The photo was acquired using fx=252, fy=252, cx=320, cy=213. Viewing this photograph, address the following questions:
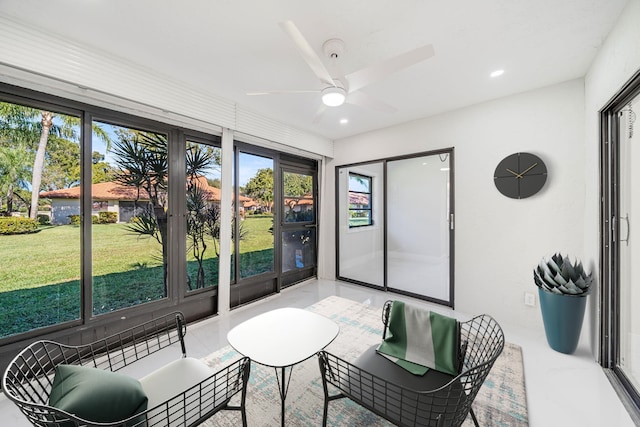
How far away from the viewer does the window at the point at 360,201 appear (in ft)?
14.5

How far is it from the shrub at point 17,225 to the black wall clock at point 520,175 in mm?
4542

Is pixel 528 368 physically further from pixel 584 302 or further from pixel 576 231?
pixel 576 231

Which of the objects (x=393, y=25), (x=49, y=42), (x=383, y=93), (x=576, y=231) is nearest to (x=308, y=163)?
(x=383, y=93)

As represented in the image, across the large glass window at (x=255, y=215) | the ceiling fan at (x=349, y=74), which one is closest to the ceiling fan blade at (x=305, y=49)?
the ceiling fan at (x=349, y=74)

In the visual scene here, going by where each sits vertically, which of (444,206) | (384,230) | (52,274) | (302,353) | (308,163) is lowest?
(302,353)

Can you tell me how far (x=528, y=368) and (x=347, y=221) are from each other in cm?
301

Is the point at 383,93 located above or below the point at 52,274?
above

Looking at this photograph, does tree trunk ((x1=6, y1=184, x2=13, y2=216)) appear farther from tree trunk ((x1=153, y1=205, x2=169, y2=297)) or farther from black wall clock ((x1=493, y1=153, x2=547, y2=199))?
black wall clock ((x1=493, y1=153, x2=547, y2=199))

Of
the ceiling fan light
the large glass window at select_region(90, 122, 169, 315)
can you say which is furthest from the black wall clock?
the large glass window at select_region(90, 122, 169, 315)

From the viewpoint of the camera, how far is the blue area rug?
62.0 inches

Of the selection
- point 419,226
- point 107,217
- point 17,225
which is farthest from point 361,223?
point 17,225

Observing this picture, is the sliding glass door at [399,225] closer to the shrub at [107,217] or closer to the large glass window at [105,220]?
the large glass window at [105,220]

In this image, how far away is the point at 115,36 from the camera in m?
1.90

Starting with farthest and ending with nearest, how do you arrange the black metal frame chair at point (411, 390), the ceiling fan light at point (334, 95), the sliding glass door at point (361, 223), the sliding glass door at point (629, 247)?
1. the sliding glass door at point (361, 223)
2. the ceiling fan light at point (334, 95)
3. the sliding glass door at point (629, 247)
4. the black metal frame chair at point (411, 390)
